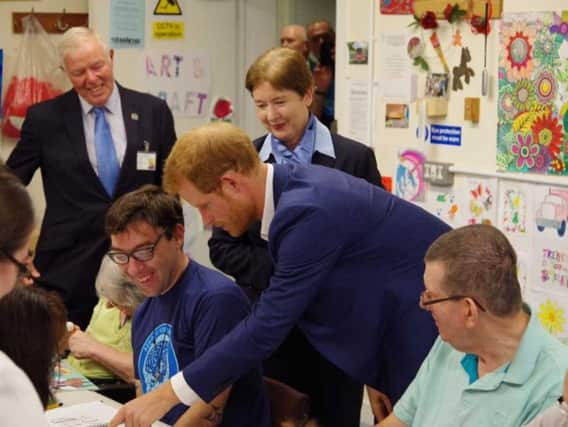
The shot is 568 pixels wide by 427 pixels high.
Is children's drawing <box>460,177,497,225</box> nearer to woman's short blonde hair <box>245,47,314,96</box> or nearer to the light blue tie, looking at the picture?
woman's short blonde hair <box>245,47,314,96</box>

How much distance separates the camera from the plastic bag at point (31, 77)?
559 centimetres

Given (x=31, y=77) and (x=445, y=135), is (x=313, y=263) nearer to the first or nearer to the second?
(x=445, y=135)

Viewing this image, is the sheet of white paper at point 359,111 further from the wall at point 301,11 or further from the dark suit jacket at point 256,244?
the dark suit jacket at point 256,244

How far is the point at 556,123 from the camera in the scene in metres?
3.89

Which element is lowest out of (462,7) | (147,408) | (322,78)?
(147,408)

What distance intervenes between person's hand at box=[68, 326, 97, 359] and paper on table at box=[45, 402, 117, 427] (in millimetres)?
667

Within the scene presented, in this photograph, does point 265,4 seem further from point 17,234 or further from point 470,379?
point 17,234

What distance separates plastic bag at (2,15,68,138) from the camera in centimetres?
559

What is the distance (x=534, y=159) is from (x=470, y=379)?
6.27 feet

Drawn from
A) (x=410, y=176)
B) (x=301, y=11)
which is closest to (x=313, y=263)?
(x=410, y=176)

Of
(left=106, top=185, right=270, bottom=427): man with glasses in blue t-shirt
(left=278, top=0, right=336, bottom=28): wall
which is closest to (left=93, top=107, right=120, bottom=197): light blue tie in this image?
(left=106, top=185, right=270, bottom=427): man with glasses in blue t-shirt

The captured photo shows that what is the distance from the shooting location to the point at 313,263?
2.52 meters

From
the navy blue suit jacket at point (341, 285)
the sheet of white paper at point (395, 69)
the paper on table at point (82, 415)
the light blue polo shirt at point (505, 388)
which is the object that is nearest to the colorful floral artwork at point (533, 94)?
the sheet of white paper at point (395, 69)

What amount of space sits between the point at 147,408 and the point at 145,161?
1.77 meters
